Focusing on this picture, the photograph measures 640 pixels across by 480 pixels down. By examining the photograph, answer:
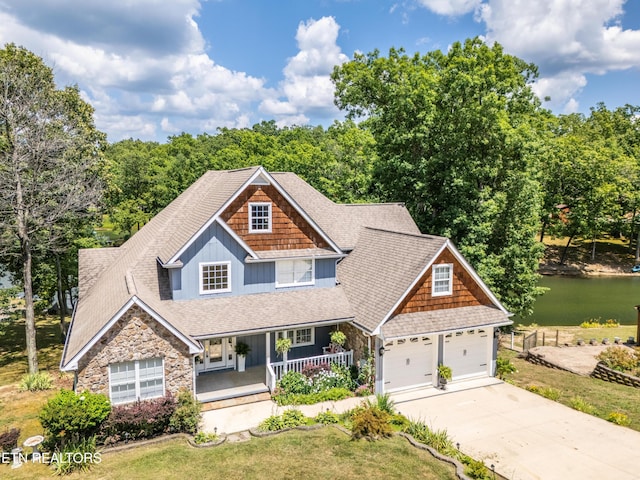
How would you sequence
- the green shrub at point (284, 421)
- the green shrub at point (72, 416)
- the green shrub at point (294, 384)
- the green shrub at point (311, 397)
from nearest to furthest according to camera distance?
the green shrub at point (72, 416) < the green shrub at point (284, 421) < the green shrub at point (311, 397) < the green shrub at point (294, 384)

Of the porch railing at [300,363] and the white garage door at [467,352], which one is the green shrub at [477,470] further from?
the porch railing at [300,363]

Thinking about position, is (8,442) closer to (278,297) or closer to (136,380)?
(136,380)

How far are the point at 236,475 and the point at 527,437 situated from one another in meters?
9.32

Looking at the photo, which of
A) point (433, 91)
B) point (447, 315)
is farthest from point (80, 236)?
point (433, 91)

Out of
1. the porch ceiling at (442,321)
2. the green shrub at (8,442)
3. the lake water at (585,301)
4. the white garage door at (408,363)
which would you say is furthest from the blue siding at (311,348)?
the lake water at (585,301)

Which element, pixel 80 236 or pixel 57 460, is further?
pixel 80 236

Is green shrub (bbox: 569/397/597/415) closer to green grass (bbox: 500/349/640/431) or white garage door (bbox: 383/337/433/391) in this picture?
green grass (bbox: 500/349/640/431)

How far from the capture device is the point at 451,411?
16812mm

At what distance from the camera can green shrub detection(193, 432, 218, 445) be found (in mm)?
14211

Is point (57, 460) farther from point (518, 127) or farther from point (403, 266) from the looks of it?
point (518, 127)

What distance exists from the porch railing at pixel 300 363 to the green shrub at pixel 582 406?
8603mm

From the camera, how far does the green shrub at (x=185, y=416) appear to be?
1484cm

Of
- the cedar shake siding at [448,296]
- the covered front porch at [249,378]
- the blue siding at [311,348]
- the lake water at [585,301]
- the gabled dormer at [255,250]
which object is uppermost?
the gabled dormer at [255,250]

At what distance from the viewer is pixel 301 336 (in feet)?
66.7
